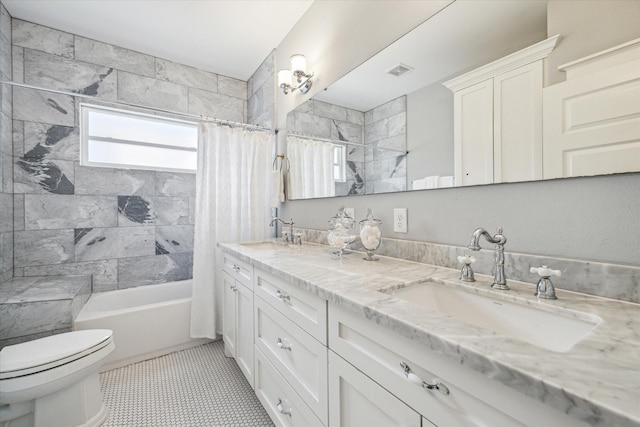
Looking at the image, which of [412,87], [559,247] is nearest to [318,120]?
[412,87]

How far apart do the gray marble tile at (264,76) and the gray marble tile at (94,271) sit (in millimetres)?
2160

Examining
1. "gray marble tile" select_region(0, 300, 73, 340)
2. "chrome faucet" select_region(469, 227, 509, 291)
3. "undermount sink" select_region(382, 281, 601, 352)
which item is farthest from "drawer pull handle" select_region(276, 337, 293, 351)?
"gray marble tile" select_region(0, 300, 73, 340)

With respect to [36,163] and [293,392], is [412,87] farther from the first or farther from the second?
[36,163]

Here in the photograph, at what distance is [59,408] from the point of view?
1.32 metres

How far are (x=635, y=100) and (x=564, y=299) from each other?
0.54 metres

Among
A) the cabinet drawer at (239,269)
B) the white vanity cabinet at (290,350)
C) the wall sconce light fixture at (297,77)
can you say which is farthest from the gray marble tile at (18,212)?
the wall sconce light fixture at (297,77)

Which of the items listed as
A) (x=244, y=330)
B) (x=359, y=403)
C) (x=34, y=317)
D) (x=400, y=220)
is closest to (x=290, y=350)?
(x=359, y=403)

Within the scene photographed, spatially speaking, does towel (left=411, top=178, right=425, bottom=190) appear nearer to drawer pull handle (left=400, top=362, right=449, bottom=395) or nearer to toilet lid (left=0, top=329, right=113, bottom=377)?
drawer pull handle (left=400, top=362, right=449, bottom=395)

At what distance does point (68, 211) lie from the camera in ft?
7.39

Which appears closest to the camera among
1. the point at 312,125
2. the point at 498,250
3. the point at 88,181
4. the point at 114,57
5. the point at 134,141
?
the point at 498,250

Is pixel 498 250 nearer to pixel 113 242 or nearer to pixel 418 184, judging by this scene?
pixel 418 184

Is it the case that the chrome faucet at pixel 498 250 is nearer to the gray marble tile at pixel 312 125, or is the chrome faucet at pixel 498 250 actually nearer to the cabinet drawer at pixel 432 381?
the cabinet drawer at pixel 432 381

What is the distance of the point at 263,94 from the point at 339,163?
4.95 ft

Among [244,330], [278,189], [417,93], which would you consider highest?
[417,93]
